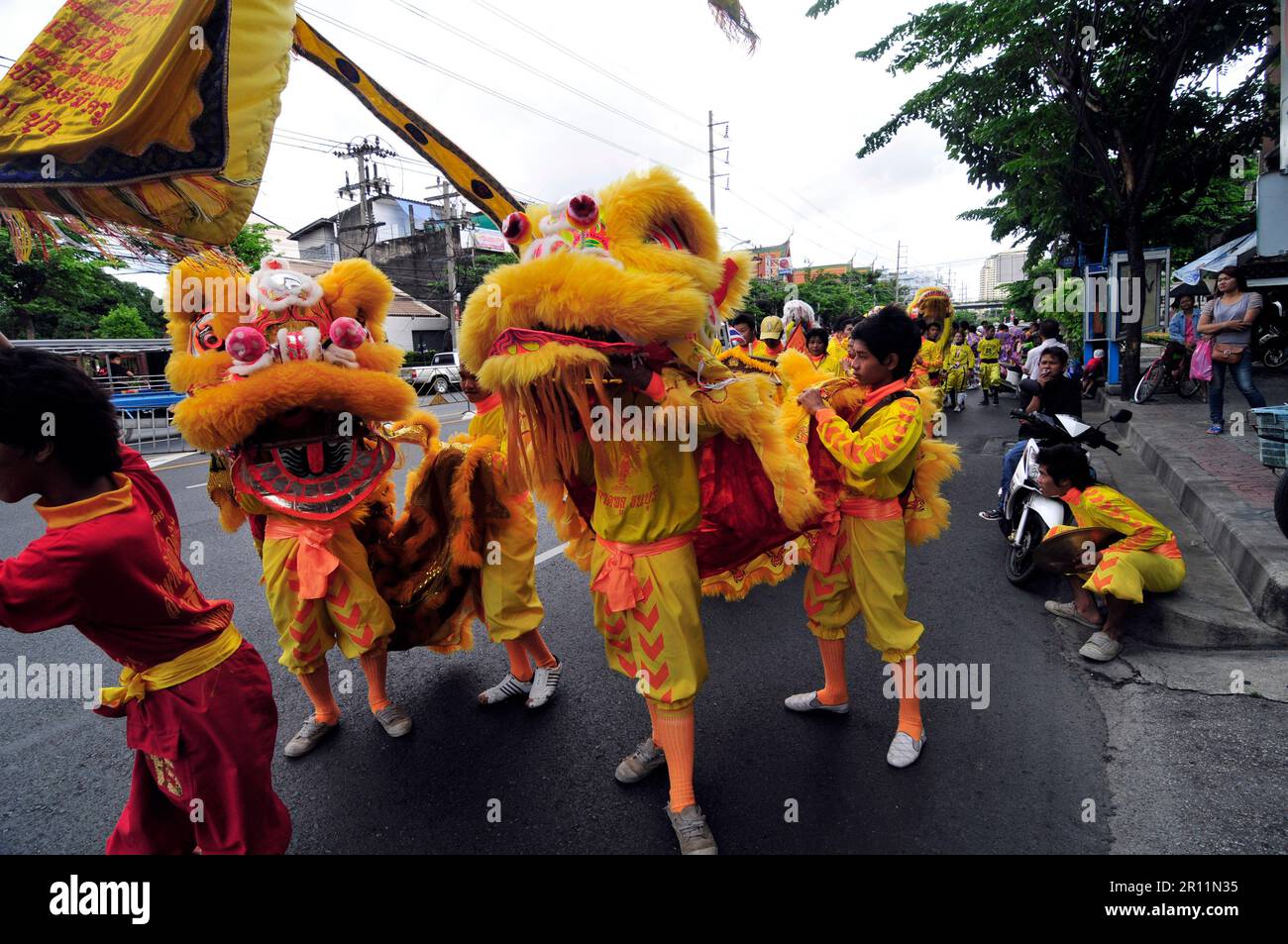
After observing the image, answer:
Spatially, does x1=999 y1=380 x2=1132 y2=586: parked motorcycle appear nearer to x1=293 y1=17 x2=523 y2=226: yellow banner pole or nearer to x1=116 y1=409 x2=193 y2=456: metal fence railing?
x1=293 y1=17 x2=523 y2=226: yellow banner pole

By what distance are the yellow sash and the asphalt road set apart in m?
0.95

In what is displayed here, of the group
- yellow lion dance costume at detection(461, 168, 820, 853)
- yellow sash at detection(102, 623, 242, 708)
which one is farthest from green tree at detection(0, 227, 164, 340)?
yellow lion dance costume at detection(461, 168, 820, 853)

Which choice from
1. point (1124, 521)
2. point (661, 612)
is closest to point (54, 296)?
point (661, 612)

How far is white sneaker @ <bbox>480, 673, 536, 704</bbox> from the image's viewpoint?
10.5ft

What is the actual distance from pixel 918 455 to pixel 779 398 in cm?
75

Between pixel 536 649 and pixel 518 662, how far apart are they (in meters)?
0.12

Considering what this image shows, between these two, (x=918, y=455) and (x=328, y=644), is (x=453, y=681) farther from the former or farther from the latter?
(x=918, y=455)

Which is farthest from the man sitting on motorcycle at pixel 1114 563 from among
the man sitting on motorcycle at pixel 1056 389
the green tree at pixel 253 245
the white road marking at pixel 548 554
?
the green tree at pixel 253 245

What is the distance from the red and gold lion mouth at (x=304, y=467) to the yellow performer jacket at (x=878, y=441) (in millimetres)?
1954

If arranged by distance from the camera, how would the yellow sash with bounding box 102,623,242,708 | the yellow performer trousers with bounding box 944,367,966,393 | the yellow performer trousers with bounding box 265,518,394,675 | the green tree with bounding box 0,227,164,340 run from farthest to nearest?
the green tree with bounding box 0,227,164,340 < the yellow performer trousers with bounding box 944,367,966,393 < the yellow performer trousers with bounding box 265,518,394,675 < the yellow sash with bounding box 102,623,242,708

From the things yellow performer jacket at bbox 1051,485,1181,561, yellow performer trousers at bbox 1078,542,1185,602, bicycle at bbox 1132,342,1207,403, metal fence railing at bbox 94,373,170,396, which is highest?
metal fence railing at bbox 94,373,170,396

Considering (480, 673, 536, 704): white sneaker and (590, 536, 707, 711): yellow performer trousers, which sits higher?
(590, 536, 707, 711): yellow performer trousers

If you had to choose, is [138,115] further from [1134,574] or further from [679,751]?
[1134,574]

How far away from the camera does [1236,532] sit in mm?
3947
